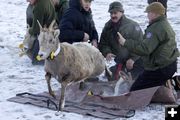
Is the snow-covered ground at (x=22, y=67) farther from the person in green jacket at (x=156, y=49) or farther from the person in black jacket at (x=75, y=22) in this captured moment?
the person in black jacket at (x=75, y=22)

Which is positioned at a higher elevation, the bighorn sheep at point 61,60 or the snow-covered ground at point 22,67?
the bighorn sheep at point 61,60

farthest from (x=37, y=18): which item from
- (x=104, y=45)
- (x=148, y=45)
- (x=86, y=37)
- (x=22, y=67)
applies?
(x=148, y=45)

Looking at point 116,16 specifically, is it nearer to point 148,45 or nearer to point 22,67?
point 148,45

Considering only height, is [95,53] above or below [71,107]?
above

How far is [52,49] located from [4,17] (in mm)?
8168

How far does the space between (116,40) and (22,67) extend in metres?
2.10

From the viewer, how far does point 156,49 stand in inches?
276

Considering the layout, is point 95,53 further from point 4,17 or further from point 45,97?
point 4,17

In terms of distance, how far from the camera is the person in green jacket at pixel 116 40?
27.2ft

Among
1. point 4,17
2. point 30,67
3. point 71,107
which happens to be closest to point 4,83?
point 30,67

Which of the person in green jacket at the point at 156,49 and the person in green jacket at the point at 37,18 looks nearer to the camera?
the person in green jacket at the point at 156,49

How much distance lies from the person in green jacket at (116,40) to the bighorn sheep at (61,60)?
1128 mm

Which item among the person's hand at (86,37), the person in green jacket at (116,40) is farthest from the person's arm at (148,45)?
the person's hand at (86,37)

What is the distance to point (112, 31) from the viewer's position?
27.9 ft
